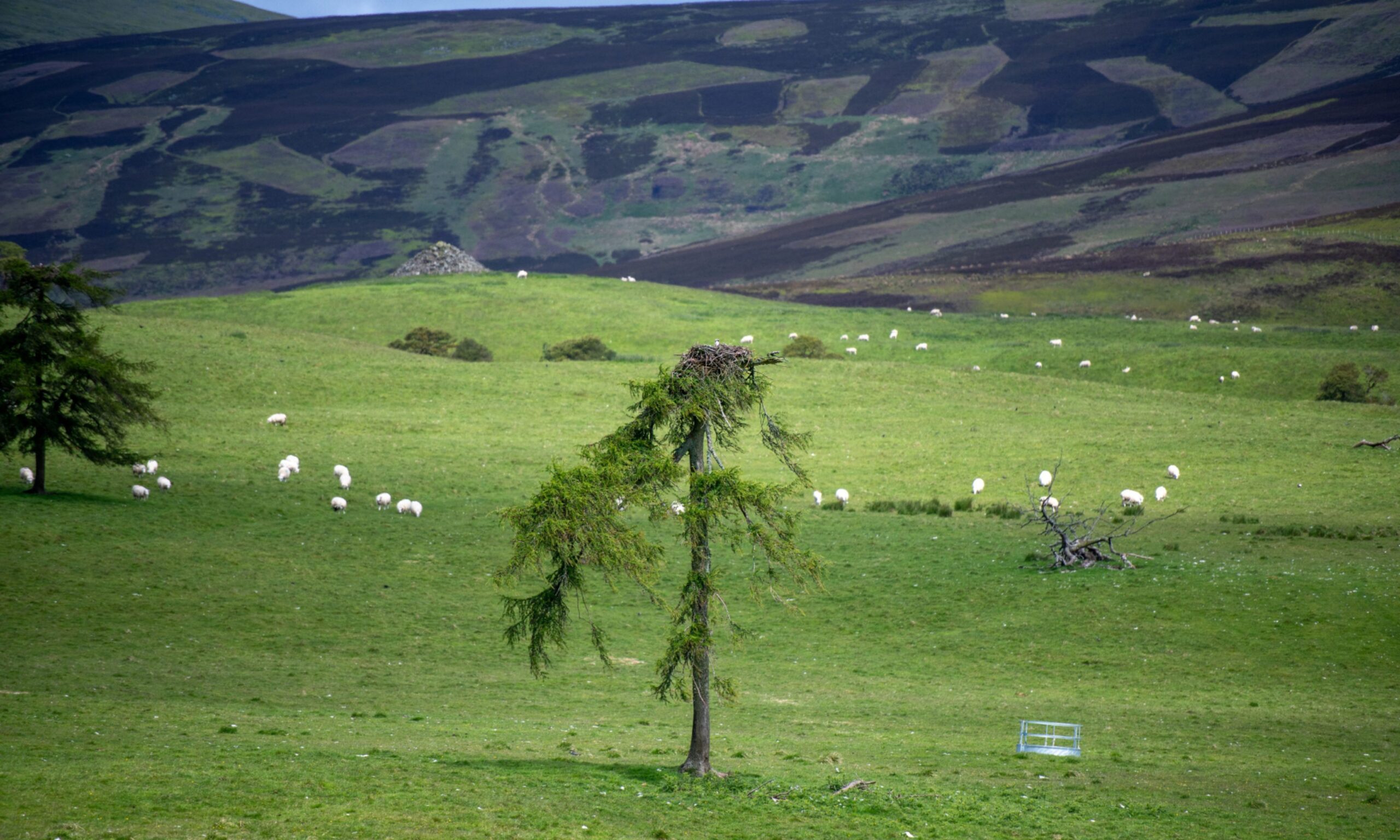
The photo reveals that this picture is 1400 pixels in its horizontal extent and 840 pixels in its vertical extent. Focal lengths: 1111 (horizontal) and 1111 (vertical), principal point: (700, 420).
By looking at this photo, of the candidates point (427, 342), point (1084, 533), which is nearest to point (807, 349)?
point (427, 342)

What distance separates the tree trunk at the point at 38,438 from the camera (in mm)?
A: 37562

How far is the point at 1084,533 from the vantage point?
1578 inches

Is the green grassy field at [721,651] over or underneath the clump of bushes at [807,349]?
underneath

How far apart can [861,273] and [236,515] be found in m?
138

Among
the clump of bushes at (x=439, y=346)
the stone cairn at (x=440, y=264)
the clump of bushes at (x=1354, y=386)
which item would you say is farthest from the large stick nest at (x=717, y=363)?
the stone cairn at (x=440, y=264)

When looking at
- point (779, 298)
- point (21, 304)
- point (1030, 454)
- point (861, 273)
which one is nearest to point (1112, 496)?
point (1030, 454)

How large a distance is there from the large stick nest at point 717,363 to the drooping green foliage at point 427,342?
64.1 metres

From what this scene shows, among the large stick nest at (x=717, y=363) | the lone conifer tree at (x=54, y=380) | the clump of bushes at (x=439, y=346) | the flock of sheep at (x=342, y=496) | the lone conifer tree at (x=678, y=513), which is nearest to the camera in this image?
the lone conifer tree at (x=678, y=513)

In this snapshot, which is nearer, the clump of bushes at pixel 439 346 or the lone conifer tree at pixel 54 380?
the lone conifer tree at pixel 54 380

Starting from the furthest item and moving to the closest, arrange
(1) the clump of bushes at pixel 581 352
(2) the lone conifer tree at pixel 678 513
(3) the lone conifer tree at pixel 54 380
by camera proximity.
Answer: (1) the clump of bushes at pixel 581 352, (3) the lone conifer tree at pixel 54 380, (2) the lone conifer tree at pixel 678 513

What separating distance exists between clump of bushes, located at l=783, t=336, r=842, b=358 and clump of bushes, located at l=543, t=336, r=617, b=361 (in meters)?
13.2

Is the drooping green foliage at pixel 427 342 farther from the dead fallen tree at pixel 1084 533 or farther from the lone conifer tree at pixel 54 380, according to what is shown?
the dead fallen tree at pixel 1084 533

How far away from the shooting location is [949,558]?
38.7m

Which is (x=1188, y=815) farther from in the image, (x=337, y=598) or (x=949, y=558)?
(x=337, y=598)
